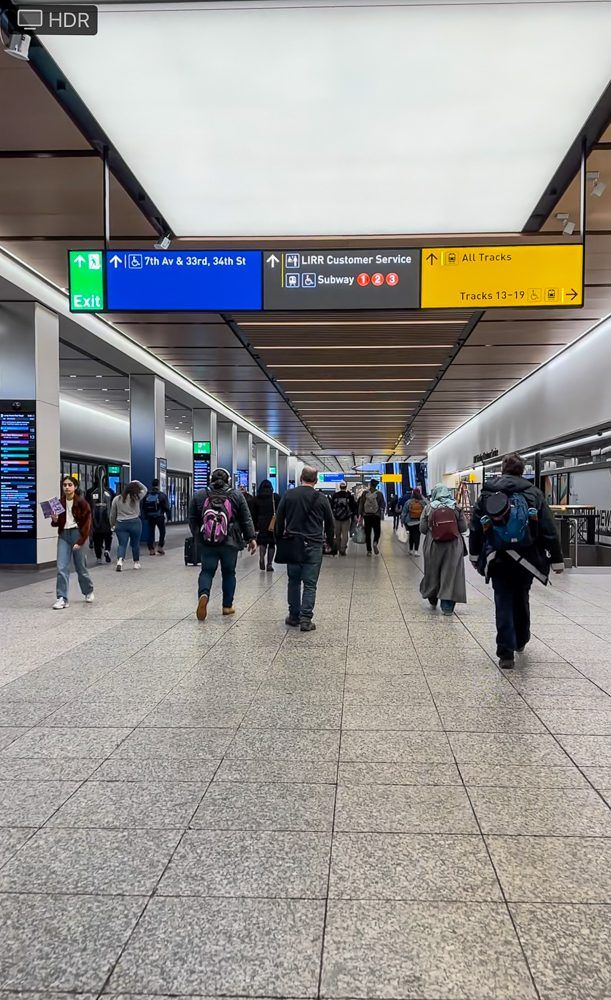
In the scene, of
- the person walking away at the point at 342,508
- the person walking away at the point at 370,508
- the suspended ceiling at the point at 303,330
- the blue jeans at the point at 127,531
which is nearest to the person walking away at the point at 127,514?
the blue jeans at the point at 127,531

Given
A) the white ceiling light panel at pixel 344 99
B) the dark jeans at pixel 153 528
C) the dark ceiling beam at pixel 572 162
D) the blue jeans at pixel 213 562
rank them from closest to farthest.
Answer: the white ceiling light panel at pixel 344 99 < the dark ceiling beam at pixel 572 162 < the blue jeans at pixel 213 562 < the dark jeans at pixel 153 528

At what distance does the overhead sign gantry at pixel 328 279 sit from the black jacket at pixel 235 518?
83.0 inches

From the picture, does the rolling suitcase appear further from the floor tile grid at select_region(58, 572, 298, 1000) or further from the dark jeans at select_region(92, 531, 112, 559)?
the floor tile grid at select_region(58, 572, 298, 1000)

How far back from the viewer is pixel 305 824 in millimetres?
3230

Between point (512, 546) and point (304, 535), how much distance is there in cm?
253

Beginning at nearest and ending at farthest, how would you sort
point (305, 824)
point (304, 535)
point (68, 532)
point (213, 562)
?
point (305, 824) < point (304, 535) < point (213, 562) < point (68, 532)

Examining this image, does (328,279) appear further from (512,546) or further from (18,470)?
(18,470)

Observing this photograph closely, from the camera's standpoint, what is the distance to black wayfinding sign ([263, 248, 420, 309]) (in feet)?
25.4

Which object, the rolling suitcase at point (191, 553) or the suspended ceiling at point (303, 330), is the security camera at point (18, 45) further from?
the rolling suitcase at point (191, 553)

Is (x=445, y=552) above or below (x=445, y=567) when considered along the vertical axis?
above

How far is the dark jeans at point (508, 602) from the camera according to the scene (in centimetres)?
616

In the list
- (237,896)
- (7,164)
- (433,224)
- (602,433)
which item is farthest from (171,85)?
(602,433)

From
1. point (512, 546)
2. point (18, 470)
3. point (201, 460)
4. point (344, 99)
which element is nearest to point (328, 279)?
point (344, 99)

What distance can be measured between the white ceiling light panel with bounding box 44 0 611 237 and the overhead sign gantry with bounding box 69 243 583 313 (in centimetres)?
99
